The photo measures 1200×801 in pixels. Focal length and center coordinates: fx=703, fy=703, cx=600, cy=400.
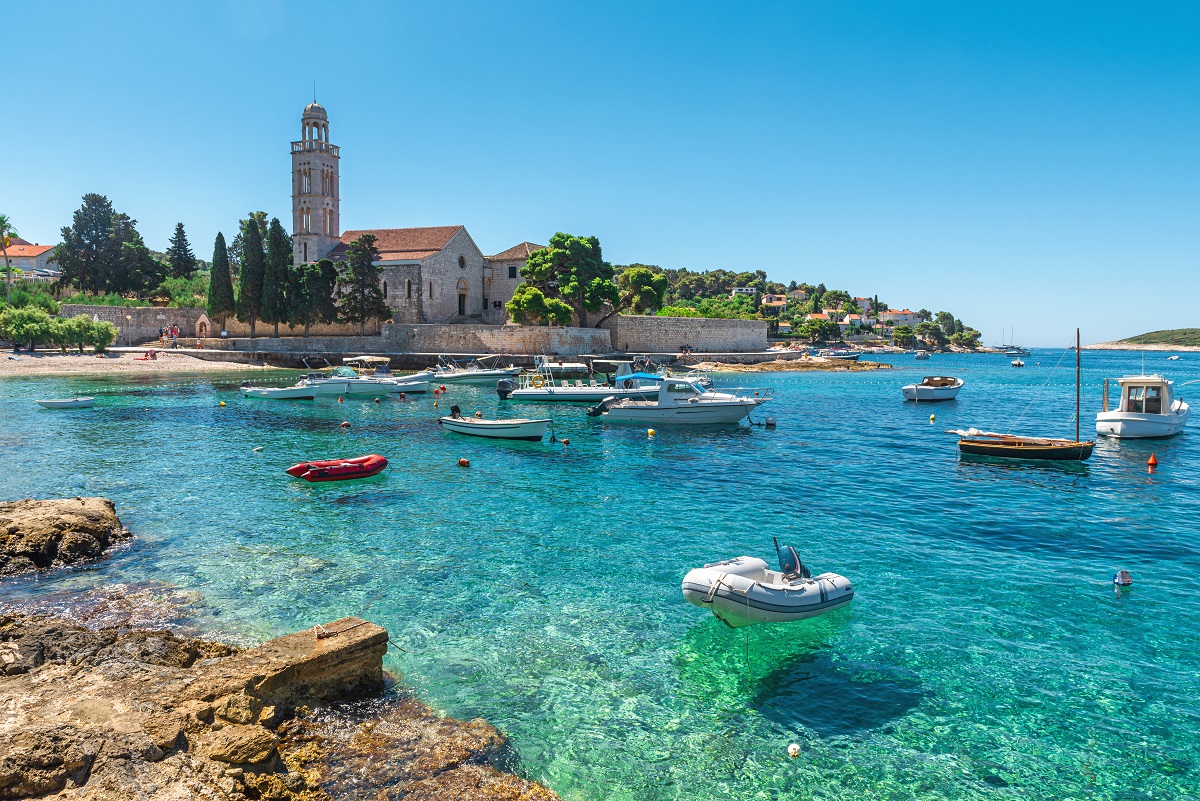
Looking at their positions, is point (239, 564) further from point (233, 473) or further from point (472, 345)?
point (472, 345)

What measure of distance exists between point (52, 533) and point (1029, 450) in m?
26.0

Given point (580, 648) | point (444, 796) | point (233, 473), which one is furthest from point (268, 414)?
point (444, 796)

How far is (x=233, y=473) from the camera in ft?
67.2

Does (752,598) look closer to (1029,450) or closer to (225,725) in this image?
(225,725)

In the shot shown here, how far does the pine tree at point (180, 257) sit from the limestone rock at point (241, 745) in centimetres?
9061

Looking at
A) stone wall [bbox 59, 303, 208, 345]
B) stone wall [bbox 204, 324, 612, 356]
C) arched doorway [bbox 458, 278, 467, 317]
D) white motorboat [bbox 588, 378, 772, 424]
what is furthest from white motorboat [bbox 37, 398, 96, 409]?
arched doorway [bbox 458, 278, 467, 317]

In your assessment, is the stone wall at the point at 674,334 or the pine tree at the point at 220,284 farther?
the stone wall at the point at 674,334

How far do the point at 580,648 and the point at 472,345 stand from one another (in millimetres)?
54348

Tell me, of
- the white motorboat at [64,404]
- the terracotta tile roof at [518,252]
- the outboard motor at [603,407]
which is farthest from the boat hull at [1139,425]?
the terracotta tile roof at [518,252]

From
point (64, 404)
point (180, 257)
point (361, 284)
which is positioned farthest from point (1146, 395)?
point (180, 257)

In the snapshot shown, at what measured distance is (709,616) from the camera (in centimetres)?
1042

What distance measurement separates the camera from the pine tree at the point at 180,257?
8238 centimetres

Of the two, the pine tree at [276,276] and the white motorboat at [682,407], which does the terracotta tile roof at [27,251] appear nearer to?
the pine tree at [276,276]

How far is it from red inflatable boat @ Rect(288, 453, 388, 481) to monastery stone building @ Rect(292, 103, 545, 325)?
4676 cm
